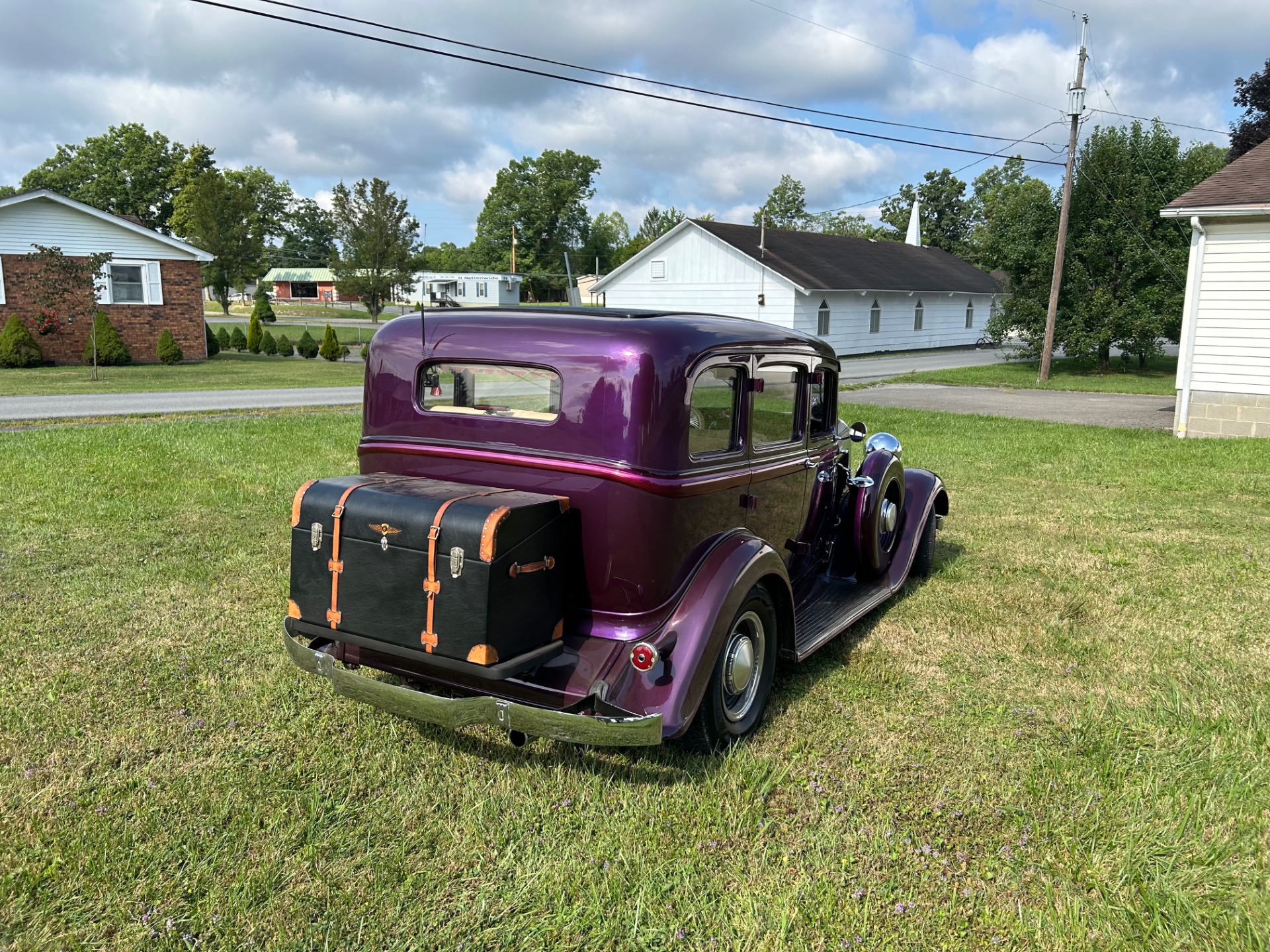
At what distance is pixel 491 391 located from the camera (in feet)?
13.0

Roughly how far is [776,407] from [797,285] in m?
26.1

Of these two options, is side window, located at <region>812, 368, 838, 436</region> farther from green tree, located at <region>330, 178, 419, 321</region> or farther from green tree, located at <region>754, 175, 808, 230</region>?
green tree, located at <region>754, 175, 808, 230</region>

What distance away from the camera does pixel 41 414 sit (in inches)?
534

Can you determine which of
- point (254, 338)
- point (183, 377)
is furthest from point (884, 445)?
point (254, 338)

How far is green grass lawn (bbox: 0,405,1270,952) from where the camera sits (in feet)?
9.02

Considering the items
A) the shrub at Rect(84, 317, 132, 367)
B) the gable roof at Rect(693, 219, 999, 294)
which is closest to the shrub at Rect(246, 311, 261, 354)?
the shrub at Rect(84, 317, 132, 367)

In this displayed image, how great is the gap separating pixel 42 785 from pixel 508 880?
190cm

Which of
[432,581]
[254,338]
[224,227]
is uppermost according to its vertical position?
[224,227]

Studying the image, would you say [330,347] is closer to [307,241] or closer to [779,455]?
[779,455]

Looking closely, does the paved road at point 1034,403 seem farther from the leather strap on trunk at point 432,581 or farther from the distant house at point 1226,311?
the leather strap on trunk at point 432,581

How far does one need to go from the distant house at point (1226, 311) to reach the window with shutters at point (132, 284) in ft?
81.7

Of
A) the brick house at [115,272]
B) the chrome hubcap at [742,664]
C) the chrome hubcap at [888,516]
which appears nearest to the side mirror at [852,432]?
the chrome hubcap at [888,516]

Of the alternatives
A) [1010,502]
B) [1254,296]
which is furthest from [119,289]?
[1254,296]

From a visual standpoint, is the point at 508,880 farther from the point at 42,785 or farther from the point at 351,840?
the point at 42,785
